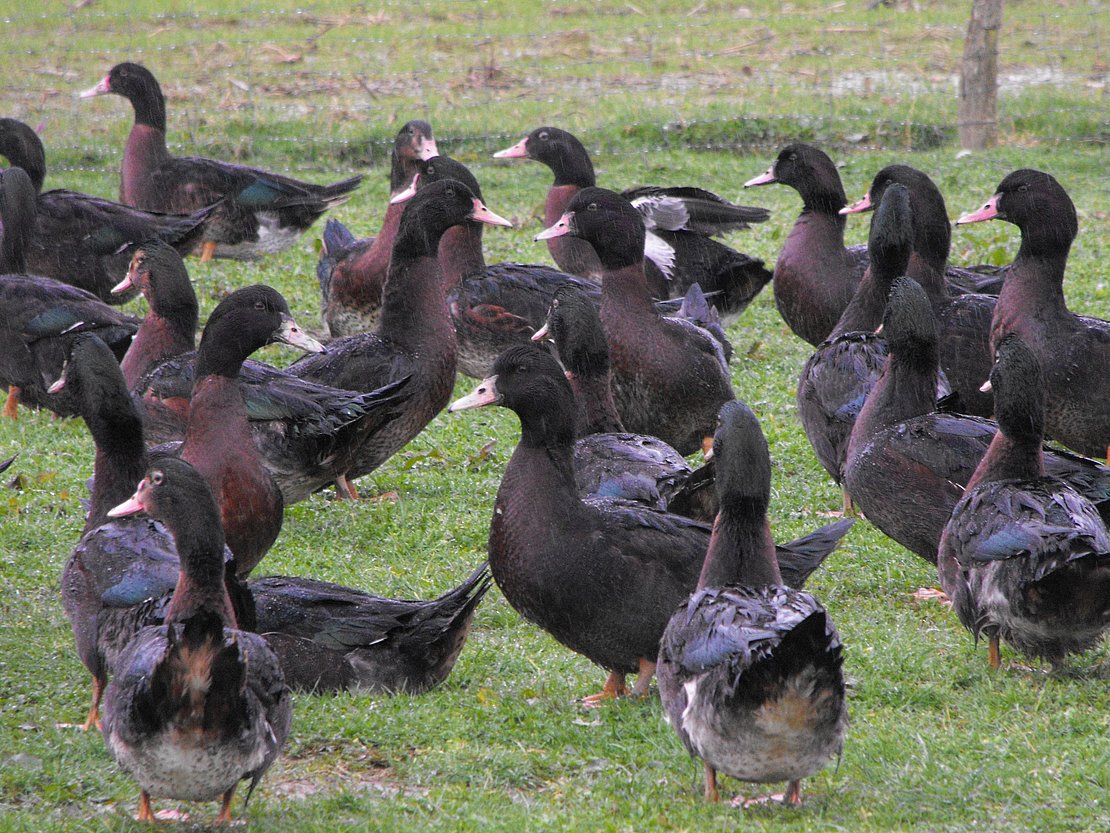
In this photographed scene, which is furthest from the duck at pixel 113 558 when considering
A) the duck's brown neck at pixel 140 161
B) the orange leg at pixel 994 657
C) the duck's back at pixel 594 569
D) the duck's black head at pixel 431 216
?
the duck's brown neck at pixel 140 161

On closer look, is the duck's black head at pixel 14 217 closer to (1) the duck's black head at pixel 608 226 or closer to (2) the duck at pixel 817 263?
Answer: (1) the duck's black head at pixel 608 226

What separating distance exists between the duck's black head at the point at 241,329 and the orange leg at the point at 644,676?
2.52 metres

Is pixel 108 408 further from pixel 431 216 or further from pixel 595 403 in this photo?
pixel 431 216

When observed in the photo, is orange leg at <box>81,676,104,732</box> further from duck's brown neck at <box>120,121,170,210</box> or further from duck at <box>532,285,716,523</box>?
duck's brown neck at <box>120,121,170,210</box>

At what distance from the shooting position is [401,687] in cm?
586

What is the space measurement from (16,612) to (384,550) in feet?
6.18

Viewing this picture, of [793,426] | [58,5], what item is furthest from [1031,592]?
[58,5]

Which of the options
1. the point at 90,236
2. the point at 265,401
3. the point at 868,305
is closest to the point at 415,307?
the point at 265,401

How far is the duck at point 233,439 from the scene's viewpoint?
6.55 meters

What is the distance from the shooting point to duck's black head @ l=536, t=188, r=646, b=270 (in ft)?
28.5

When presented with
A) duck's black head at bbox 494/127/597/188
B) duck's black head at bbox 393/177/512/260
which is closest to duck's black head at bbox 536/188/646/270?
duck's black head at bbox 393/177/512/260

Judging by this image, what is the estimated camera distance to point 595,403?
289 inches

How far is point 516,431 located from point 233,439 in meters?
3.05

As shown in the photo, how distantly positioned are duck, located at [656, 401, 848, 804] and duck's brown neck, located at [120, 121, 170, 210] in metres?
8.77
